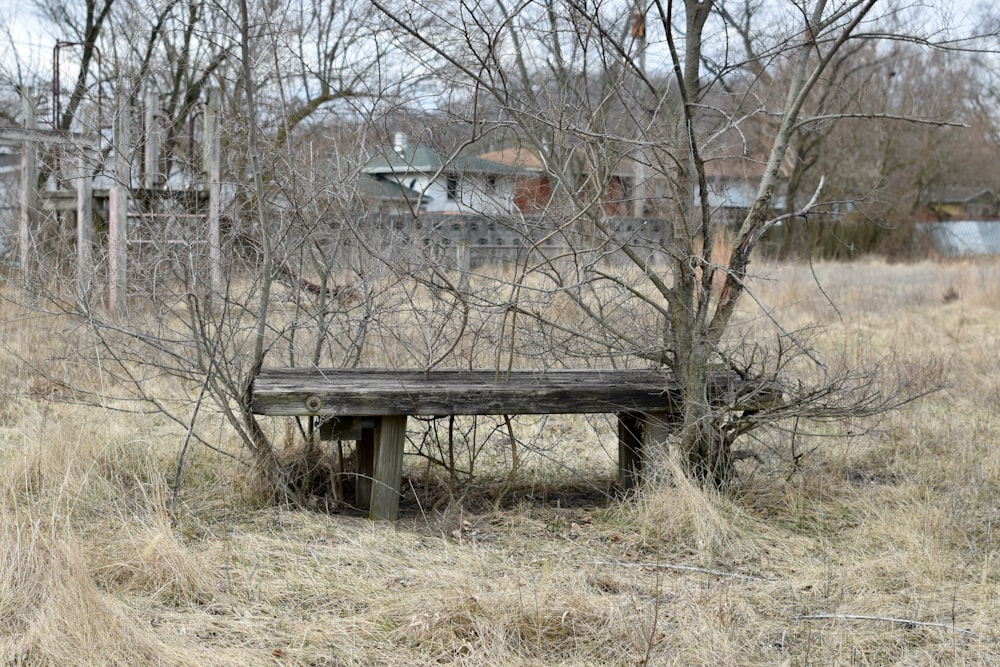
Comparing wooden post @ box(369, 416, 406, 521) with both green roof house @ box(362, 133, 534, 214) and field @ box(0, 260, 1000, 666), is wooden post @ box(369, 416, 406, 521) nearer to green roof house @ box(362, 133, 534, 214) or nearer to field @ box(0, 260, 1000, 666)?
field @ box(0, 260, 1000, 666)

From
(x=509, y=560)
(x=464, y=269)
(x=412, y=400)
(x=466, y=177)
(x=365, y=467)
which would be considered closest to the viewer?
(x=509, y=560)

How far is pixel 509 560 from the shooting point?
421cm

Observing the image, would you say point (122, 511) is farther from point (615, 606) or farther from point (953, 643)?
point (953, 643)

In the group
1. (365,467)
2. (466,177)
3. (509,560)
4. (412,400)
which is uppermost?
(466,177)

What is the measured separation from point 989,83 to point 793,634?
31922mm

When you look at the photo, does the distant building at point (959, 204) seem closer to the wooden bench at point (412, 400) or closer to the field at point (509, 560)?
the field at point (509, 560)

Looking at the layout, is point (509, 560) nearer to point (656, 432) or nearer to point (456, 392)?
point (456, 392)

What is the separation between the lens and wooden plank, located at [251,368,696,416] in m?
4.50

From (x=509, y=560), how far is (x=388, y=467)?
841 mm

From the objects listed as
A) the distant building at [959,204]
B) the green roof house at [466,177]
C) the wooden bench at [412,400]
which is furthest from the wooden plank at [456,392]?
the distant building at [959,204]

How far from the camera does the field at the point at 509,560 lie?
3336mm

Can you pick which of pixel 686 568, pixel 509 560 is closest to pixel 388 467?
pixel 509 560

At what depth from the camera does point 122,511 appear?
15.0 ft

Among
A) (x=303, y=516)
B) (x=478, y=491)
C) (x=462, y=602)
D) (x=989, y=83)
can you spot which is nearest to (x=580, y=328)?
(x=478, y=491)
